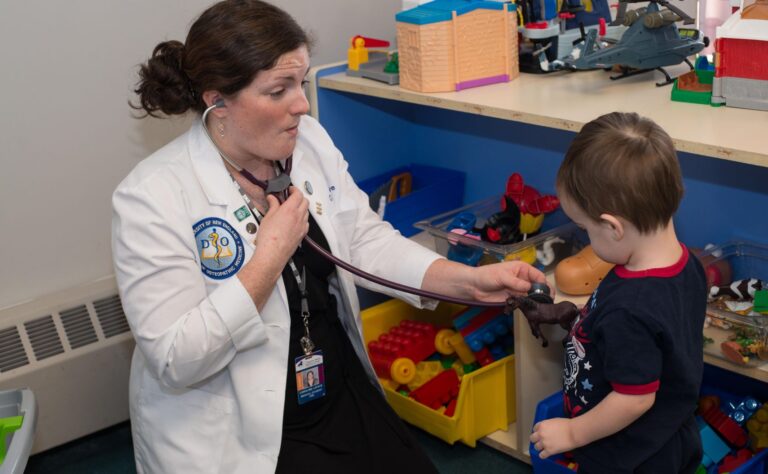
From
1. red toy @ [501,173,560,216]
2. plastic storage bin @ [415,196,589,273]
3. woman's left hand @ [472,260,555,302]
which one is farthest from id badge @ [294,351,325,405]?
red toy @ [501,173,560,216]

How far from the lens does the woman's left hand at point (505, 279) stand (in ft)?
6.01

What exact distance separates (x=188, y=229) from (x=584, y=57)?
40.2 inches

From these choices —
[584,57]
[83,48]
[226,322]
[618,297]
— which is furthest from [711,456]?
[83,48]

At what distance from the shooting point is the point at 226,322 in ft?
5.42

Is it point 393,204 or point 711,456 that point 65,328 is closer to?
point 393,204

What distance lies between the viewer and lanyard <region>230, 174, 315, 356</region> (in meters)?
1.82

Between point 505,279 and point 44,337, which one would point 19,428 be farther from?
point 505,279

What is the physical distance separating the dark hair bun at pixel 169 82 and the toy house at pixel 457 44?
2.30 feet

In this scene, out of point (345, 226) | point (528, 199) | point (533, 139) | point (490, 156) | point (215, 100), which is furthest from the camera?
point (490, 156)

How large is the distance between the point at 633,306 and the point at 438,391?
1142 millimetres

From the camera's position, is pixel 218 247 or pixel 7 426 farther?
pixel 7 426

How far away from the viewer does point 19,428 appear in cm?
196

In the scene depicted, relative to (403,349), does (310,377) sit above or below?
above

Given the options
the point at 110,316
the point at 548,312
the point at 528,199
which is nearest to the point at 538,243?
the point at 528,199
